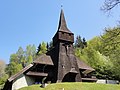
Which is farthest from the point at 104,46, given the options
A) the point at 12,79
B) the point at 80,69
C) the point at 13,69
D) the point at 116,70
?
the point at 13,69

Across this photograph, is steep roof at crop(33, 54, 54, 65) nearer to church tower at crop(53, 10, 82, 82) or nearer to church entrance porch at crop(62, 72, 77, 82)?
church tower at crop(53, 10, 82, 82)

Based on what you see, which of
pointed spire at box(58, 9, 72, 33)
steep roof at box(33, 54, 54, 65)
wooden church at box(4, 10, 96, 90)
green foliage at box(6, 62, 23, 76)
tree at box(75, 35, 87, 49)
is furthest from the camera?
tree at box(75, 35, 87, 49)

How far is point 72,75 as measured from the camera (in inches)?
1391

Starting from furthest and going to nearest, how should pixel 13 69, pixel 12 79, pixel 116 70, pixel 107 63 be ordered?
Answer: pixel 13 69
pixel 107 63
pixel 116 70
pixel 12 79

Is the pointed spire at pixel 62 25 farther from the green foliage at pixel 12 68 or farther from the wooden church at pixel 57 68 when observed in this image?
the green foliage at pixel 12 68

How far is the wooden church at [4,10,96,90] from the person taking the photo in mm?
33812

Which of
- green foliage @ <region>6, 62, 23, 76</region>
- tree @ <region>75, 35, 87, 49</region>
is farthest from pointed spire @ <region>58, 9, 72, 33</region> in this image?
tree @ <region>75, 35, 87, 49</region>

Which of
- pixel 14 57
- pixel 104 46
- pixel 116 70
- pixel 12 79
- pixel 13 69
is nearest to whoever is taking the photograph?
pixel 104 46

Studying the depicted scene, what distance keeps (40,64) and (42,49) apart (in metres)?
33.3

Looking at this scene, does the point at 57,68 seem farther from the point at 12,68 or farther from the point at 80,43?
the point at 80,43

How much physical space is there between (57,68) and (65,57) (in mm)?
2619

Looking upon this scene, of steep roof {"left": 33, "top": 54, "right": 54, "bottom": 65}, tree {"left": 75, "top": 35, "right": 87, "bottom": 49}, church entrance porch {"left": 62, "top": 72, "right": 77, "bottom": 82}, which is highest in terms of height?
tree {"left": 75, "top": 35, "right": 87, "bottom": 49}

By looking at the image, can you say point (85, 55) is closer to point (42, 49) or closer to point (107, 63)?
point (107, 63)

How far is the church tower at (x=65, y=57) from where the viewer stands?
34719 millimetres
